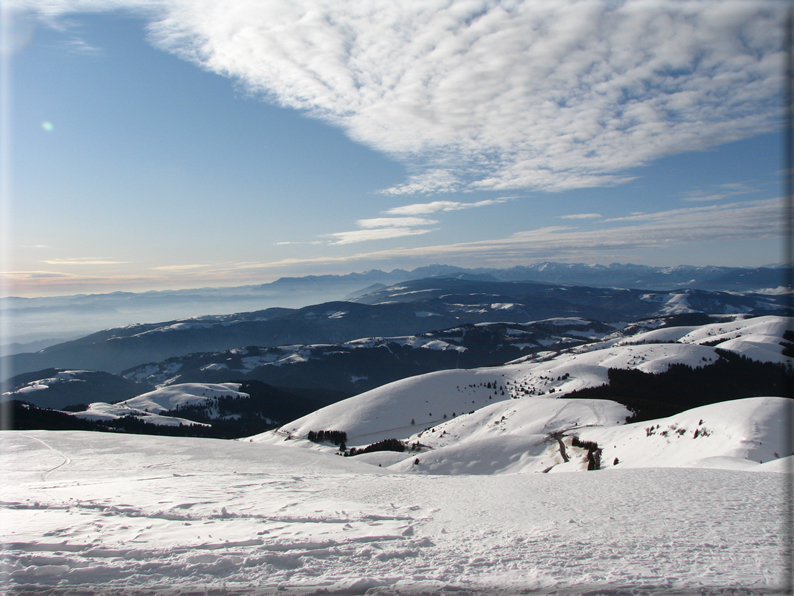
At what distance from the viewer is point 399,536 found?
8.88 meters

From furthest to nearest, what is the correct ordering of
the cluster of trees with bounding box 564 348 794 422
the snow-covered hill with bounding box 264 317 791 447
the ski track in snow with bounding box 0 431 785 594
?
the snow-covered hill with bounding box 264 317 791 447
the cluster of trees with bounding box 564 348 794 422
the ski track in snow with bounding box 0 431 785 594

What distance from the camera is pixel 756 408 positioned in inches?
1093

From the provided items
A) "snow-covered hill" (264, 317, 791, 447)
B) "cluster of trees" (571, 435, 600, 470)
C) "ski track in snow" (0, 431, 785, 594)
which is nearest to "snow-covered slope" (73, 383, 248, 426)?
"snow-covered hill" (264, 317, 791, 447)

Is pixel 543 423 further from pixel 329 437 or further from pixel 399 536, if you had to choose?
pixel 399 536

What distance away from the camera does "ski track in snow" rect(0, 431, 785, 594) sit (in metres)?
6.79

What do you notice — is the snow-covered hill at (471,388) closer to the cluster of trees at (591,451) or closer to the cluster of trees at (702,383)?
the cluster of trees at (702,383)

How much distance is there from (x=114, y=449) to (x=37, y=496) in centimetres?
1525

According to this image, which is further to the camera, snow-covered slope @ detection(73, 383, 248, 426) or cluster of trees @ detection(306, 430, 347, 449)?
snow-covered slope @ detection(73, 383, 248, 426)

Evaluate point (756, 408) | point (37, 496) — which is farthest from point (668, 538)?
point (756, 408)

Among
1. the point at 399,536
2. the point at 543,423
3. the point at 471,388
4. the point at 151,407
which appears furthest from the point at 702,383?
the point at 151,407

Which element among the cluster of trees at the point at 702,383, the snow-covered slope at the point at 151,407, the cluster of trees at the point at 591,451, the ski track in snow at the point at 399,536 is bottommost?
the snow-covered slope at the point at 151,407

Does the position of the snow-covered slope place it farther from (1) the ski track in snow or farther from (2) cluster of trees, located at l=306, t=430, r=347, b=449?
(1) the ski track in snow

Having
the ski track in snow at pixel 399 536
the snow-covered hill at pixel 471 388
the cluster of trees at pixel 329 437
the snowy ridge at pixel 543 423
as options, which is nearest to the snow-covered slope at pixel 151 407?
the snowy ridge at pixel 543 423

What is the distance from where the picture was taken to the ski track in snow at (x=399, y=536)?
6.79m
